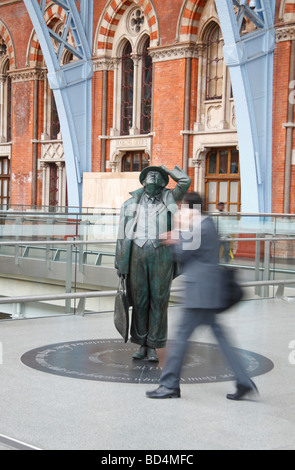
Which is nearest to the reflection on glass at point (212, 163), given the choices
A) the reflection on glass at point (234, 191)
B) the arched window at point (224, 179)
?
the arched window at point (224, 179)

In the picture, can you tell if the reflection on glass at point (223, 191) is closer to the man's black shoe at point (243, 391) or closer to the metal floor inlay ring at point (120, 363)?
the metal floor inlay ring at point (120, 363)

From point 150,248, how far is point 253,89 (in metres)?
13.1

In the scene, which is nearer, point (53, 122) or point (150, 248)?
point (150, 248)

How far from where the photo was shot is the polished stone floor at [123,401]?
418 cm

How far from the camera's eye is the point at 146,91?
23797 mm

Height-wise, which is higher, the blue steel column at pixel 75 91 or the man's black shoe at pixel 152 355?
the blue steel column at pixel 75 91

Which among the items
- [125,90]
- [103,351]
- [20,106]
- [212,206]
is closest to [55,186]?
[20,106]

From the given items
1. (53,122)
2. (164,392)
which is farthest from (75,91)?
(164,392)

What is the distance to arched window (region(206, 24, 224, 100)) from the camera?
69.7 ft

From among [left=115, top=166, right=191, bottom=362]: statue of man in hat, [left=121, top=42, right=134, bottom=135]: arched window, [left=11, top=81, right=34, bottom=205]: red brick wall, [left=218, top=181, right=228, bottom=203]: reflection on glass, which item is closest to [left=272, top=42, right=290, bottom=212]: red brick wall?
[left=218, top=181, right=228, bottom=203]: reflection on glass

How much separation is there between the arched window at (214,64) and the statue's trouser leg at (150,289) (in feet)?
52.7

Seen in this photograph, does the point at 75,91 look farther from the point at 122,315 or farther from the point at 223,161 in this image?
the point at 122,315

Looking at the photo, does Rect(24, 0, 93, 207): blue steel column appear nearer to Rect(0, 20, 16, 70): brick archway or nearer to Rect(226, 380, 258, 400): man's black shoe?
Rect(0, 20, 16, 70): brick archway

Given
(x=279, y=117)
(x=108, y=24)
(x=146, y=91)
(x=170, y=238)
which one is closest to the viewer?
(x=170, y=238)
